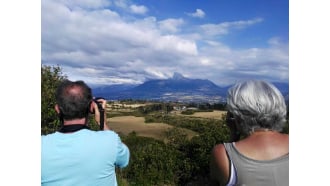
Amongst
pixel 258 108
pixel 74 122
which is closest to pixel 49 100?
pixel 74 122

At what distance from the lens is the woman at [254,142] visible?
100cm

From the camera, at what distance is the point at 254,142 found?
40.9 inches

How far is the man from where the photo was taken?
1178 millimetres

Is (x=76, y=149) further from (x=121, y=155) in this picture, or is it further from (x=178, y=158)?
(x=178, y=158)

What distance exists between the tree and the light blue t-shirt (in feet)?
7.87

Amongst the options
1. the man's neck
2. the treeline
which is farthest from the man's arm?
the treeline

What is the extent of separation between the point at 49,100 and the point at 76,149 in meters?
2.91

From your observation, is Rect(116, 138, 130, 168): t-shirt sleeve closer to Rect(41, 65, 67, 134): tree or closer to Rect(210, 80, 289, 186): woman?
Rect(210, 80, 289, 186): woman
